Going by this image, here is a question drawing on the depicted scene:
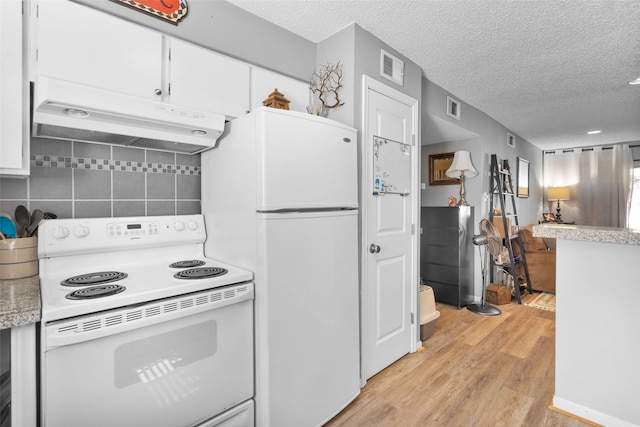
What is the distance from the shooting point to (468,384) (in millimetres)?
2152

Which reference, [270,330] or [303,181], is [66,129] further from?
[270,330]

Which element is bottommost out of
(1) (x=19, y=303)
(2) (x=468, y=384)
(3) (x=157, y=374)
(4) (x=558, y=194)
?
(2) (x=468, y=384)

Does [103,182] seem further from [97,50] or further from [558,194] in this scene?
[558,194]

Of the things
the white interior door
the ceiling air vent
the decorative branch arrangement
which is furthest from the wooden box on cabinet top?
the decorative branch arrangement

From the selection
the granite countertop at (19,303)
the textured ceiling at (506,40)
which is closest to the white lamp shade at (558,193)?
the textured ceiling at (506,40)

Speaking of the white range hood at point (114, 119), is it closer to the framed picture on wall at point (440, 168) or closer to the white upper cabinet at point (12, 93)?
the white upper cabinet at point (12, 93)

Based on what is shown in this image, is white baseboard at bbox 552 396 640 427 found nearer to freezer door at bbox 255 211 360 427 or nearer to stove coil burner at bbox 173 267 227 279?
freezer door at bbox 255 211 360 427

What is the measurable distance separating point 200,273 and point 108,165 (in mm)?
801

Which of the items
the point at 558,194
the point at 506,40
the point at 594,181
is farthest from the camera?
the point at 558,194

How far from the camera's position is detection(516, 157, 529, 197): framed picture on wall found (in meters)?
5.27

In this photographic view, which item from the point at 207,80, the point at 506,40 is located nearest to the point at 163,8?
the point at 207,80

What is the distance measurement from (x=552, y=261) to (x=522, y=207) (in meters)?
1.53

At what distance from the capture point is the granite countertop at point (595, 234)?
1.61 m

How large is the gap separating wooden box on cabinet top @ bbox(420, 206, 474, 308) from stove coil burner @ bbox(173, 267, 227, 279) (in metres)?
2.92
